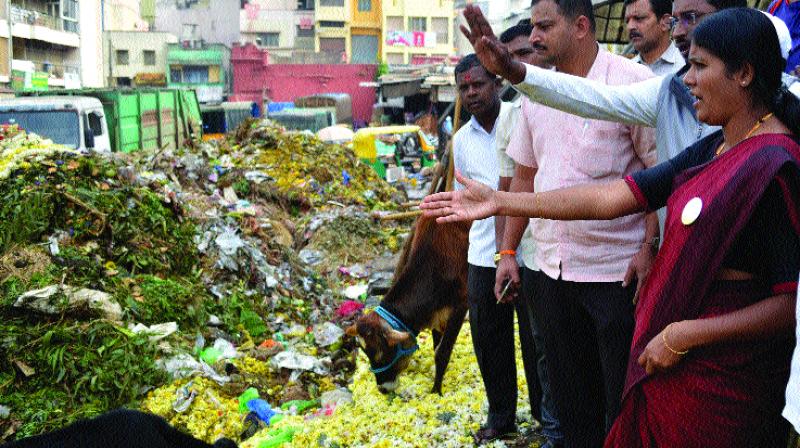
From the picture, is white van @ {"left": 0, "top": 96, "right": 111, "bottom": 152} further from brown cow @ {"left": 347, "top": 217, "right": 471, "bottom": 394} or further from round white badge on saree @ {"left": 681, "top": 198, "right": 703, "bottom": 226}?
round white badge on saree @ {"left": 681, "top": 198, "right": 703, "bottom": 226}

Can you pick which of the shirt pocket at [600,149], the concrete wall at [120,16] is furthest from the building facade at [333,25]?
the shirt pocket at [600,149]

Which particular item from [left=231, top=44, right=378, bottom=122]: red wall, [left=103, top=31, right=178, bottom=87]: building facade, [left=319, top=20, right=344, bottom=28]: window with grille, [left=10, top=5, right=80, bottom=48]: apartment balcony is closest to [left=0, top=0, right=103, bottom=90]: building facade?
[left=10, top=5, right=80, bottom=48]: apartment balcony

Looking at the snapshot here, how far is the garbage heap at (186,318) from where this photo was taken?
496 centimetres

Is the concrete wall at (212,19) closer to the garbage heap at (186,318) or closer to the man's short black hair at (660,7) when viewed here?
the garbage heap at (186,318)

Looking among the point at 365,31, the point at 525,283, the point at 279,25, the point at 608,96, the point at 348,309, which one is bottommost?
the point at 348,309

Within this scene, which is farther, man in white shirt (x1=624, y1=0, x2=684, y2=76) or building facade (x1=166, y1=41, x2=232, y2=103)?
building facade (x1=166, y1=41, x2=232, y2=103)

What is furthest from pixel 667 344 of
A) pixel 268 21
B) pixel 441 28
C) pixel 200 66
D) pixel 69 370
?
pixel 268 21

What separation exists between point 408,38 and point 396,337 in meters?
50.3

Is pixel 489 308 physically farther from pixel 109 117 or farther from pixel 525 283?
pixel 109 117

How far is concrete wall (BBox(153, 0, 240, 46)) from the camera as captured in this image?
54.4 metres

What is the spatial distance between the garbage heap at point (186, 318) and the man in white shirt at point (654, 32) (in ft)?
6.96

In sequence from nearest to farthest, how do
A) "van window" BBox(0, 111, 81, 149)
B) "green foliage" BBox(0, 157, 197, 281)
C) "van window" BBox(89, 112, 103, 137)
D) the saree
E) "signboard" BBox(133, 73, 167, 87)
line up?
the saree < "green foliage" BBox(0, 157, 197, 281) < "van window" BBox(0, 111, 81, 149) < "van window" BBox(89, 112, 103, 137) < "signboard" BBox(133, 73, 167, 87)

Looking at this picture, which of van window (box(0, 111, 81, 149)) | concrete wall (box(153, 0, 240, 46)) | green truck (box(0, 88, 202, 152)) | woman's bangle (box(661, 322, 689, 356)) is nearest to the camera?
woman's bangle (box(661, 322, 689, 356))

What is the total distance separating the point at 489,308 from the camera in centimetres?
428
